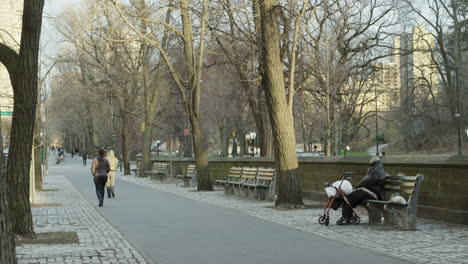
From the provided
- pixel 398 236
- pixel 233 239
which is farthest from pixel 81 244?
pixel 398 236

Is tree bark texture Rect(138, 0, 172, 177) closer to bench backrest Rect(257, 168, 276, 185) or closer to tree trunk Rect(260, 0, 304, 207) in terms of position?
bench backrest Rect(257, 168, 276, 185)

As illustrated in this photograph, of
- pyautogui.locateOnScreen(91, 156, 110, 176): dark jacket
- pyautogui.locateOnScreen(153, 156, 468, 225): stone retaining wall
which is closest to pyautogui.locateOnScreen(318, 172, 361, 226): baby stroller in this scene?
pyautogui.locateOnScreen(153, 156, 468, 225): stone retaining wall

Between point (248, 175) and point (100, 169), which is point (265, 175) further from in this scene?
point (100, 169)

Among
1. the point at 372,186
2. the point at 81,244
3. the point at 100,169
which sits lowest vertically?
the point at 81,244

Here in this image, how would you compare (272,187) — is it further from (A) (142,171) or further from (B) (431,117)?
(B) (431,117)

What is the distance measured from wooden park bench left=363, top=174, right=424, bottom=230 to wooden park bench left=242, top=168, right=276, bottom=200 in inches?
294

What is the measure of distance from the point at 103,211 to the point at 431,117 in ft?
152

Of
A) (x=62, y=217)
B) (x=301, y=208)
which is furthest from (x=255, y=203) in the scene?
(x=62, y=217)

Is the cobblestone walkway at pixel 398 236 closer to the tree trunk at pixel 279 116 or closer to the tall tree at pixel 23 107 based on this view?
the tree trunk at pixel 279 116

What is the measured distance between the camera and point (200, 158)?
26.7 meters

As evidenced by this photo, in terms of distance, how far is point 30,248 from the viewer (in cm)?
1031

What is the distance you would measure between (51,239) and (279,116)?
25.1 feet

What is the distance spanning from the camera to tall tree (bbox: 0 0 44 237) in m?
11.3

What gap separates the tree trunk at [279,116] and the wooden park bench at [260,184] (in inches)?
104
